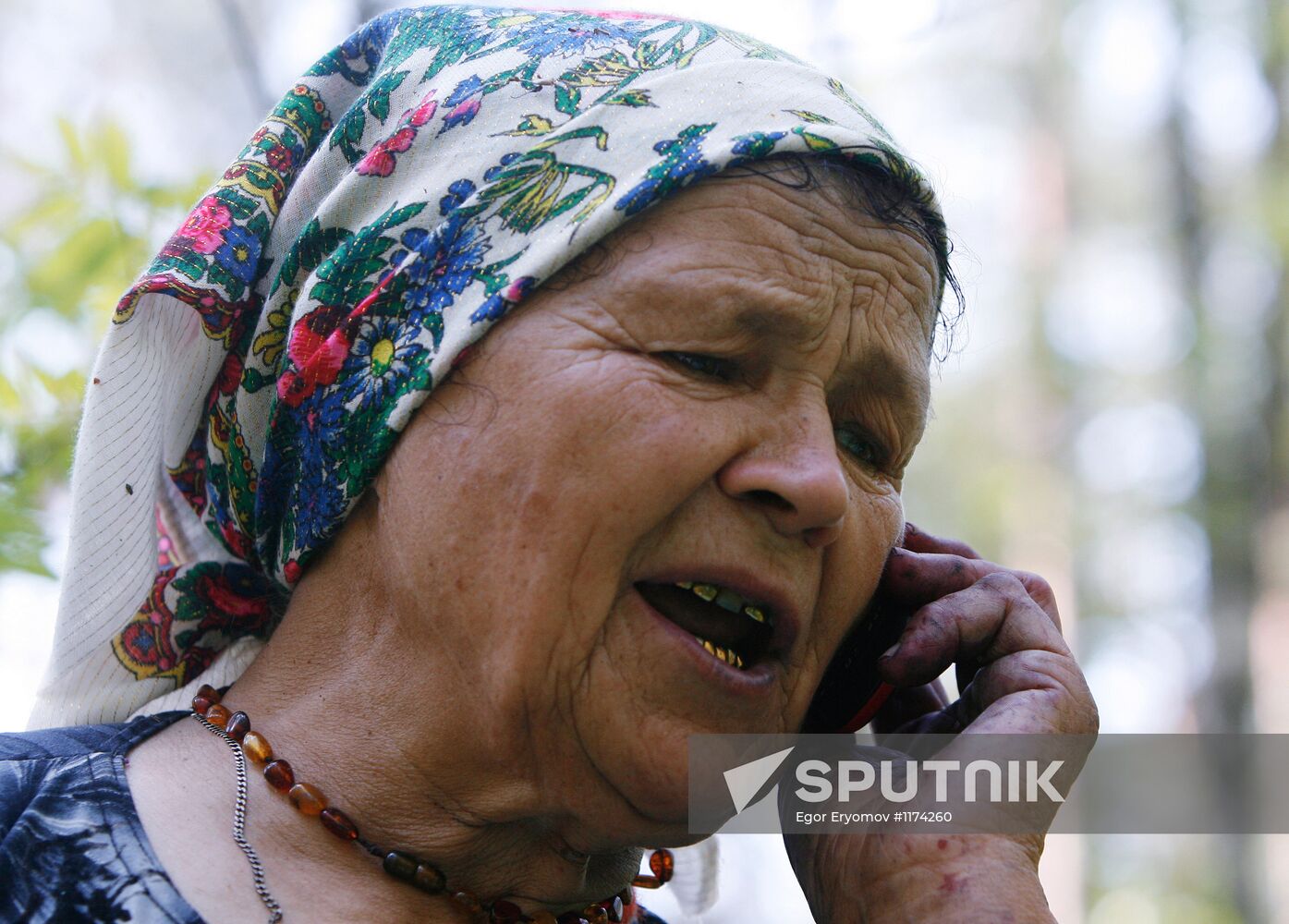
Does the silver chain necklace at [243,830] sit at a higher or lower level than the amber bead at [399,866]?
higher

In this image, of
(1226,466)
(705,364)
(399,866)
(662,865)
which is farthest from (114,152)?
(1226,466)

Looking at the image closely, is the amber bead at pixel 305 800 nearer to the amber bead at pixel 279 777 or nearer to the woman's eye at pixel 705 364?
the amber bead at pixel 279 777

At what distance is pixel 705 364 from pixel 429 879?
3.19 feet

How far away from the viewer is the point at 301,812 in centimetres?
185

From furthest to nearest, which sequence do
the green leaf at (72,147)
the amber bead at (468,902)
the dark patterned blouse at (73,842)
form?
the green leaf at (72,147) → the amber bead at (468,902) → the dark patterned blouse at (73,842)

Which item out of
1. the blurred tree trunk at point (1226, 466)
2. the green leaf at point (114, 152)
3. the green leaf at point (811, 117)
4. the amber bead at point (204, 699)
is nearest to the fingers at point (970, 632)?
the green leaf at point (811, 117)

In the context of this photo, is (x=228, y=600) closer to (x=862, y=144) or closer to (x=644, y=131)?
(x=644, y=131)

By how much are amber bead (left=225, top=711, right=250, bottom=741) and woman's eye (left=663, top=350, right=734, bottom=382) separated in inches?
38.2

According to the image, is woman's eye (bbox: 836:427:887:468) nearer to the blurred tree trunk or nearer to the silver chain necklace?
the silver chain necklace

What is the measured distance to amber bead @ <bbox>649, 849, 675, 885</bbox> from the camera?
2.34 meters

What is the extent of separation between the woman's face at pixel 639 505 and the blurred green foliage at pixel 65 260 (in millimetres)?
1132

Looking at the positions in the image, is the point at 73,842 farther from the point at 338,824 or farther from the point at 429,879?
the point at 429,879

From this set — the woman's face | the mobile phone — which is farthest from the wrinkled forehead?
the mobile phone

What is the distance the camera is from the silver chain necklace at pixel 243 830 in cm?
171
